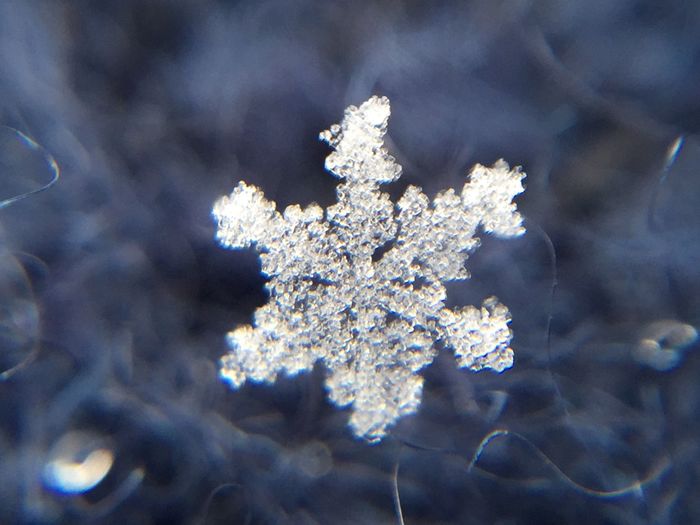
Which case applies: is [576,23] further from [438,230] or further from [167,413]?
[167,413]

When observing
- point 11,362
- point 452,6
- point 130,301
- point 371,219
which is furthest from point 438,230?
point 11,362

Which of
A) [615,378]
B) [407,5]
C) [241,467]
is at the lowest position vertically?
[241,467]

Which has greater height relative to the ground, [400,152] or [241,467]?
[400,152]

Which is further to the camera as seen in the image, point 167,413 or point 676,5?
point 167,413
